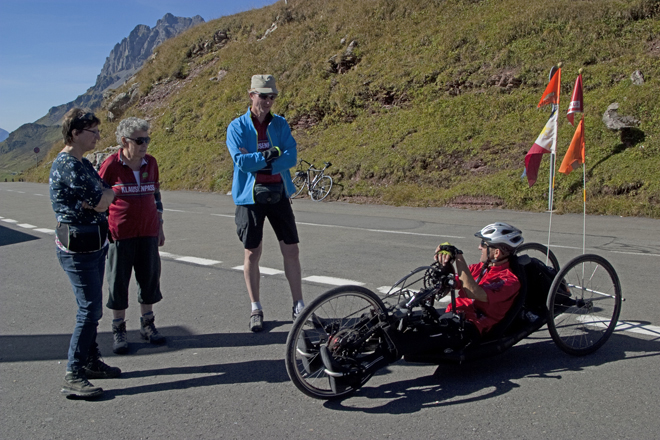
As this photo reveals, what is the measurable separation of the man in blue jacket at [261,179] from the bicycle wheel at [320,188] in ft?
40.9

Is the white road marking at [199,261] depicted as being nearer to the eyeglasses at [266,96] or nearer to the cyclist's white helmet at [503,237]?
the eyeglasses at [266,96]

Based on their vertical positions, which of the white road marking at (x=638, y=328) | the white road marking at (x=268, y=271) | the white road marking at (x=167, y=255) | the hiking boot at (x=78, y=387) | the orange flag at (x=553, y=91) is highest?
the orange flag at (x=553, y=91)

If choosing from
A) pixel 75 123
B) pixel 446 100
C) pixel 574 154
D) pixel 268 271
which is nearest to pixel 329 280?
pixel 268 271

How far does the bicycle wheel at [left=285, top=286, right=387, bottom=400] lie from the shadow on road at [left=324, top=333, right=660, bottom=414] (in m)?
0.18

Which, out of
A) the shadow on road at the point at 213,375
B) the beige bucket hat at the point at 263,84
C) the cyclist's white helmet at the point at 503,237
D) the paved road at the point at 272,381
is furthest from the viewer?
the beige bucket hat at the point at 263,84

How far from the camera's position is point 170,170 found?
26750 millimetres

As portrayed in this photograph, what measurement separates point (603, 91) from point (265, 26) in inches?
929

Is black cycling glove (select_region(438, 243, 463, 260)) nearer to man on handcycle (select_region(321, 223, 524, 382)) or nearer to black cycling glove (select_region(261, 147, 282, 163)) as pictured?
man on handcycle (select_region(321, 223, 524, 382))

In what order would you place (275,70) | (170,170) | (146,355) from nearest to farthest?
(146,355) → (170,170) → (275,70)

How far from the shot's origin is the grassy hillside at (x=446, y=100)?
→ 13.9 m

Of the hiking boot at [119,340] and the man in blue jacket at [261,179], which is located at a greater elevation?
the man in blue jacket at [261,179]

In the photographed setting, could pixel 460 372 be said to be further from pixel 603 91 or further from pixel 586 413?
pixel 603 91

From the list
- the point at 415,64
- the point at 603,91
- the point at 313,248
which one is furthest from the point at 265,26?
the point at 313,248

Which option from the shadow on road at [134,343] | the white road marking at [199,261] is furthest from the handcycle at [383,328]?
the white road marking at [199,261]
